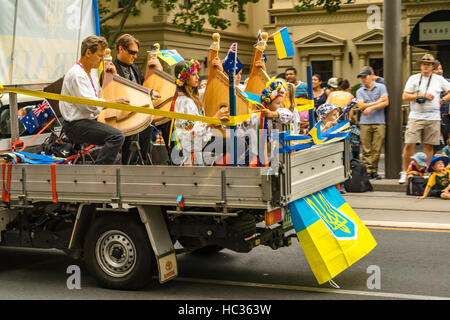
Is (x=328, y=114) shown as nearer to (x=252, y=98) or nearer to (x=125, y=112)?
(x=252, y=98)

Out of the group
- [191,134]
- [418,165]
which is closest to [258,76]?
[191,134]

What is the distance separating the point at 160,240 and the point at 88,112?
5.17 feet

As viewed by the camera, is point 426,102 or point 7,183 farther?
point 426,102

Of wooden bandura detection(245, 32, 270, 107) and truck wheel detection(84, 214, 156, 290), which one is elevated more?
wooden bandura detection(245, 32, 270, 107)

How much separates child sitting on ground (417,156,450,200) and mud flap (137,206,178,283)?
6583 millimetres

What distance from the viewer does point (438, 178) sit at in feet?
40.7

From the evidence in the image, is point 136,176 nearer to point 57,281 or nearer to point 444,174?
point 57,281

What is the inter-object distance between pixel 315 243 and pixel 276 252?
202 centimetres

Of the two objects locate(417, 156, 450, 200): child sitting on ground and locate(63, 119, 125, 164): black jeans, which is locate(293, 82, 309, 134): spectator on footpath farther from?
locate(417, 156, 450, 200): child sitting on ground

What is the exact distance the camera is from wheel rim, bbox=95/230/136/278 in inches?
270

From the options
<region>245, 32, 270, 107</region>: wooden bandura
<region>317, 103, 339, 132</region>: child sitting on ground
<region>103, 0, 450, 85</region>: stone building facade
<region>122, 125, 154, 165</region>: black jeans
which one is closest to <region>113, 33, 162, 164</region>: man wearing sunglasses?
<region>122, 125, 154, 165</region>: black jeans

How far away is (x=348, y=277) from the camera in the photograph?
290 inches
